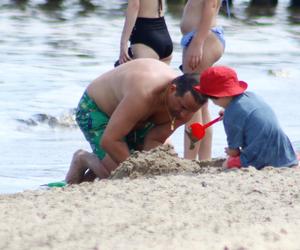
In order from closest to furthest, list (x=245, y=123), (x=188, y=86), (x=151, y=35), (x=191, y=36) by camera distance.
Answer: (x=245, y=123) → (x=188, y=86) → (x=191, y=36) → (x=151, y=35)

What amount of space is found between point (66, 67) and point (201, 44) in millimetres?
5905

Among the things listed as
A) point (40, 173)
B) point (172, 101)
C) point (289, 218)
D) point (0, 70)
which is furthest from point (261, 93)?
point (289, 218)

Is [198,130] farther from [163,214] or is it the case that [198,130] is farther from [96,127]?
[163,214]

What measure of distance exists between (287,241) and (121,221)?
0.77m

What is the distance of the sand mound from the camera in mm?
6121

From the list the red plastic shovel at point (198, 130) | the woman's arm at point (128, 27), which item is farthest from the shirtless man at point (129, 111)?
the woman's arm at point (128, 27)

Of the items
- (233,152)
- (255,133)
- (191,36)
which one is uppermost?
(191,36)

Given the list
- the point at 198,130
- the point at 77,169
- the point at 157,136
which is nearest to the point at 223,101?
the point at 198,130

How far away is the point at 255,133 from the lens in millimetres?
6004

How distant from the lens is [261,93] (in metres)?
11.3

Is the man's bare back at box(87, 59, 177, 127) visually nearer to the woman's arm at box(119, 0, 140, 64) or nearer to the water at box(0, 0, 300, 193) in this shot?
the woman's arm at box(119, 0, 140, 64)

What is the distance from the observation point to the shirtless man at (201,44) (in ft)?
23.2

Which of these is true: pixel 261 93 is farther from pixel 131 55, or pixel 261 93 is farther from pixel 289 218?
pixel 289 218

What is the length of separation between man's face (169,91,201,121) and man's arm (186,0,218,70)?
0.88 metres
